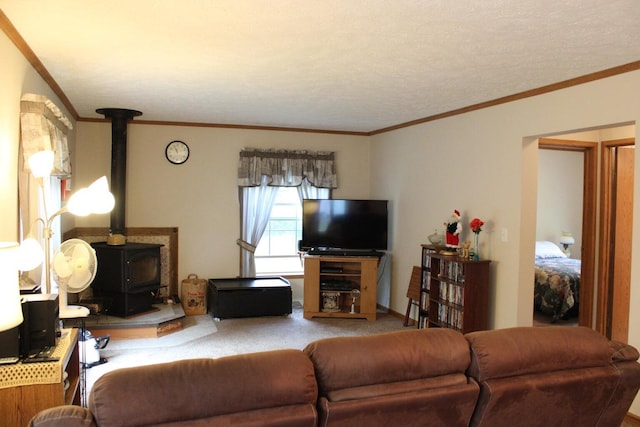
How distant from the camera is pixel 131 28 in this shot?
2.80 meters

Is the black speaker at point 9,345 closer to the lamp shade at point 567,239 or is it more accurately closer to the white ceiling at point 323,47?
the white ceiling at point 323,47

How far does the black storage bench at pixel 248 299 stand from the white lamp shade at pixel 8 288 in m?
4.18

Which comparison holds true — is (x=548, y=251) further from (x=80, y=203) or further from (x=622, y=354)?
(x=80, y=203)

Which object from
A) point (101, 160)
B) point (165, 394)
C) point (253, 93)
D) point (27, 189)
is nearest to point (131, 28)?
point (27, 189)

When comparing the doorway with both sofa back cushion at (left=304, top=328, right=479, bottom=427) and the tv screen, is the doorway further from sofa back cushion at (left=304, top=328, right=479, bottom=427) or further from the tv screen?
sofa back cushion at (left=304, top=328, right=479, bottom=427)

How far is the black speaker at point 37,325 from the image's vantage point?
7.42ft

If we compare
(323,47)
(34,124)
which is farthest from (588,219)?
(34,124)

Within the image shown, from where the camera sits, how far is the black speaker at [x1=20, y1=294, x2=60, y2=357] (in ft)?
7.42

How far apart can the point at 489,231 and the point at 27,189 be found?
3829 millimetres

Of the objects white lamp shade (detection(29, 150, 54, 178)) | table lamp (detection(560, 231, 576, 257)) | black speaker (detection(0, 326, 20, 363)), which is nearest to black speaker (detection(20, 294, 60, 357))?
black speaker (detection(0, 326, 20, 363))

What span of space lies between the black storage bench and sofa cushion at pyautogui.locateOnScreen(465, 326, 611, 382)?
4191mm

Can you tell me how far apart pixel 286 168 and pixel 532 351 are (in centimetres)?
492

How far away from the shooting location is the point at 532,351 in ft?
6.70

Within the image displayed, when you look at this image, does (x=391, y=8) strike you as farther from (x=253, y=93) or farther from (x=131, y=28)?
(x=253, y=93)
